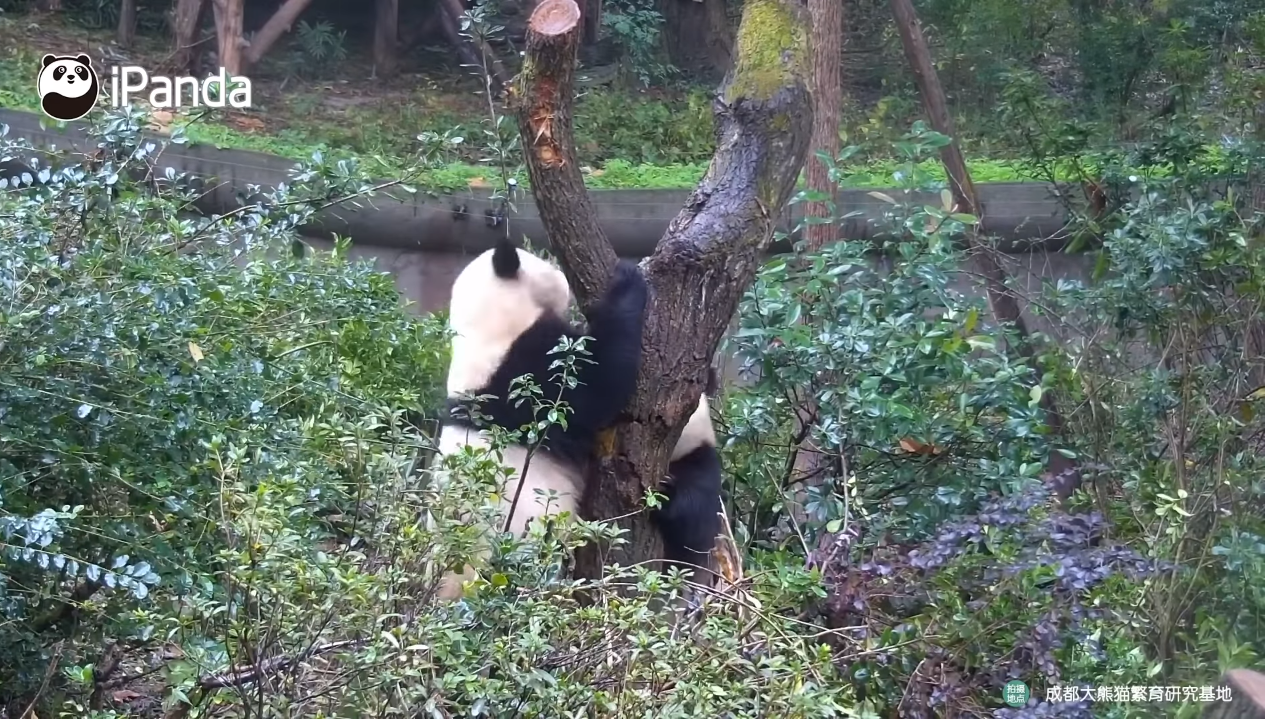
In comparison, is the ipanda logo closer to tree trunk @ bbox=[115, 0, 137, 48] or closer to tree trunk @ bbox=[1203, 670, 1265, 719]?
tree trunk @ bbox=[115, 0, 137, 48]

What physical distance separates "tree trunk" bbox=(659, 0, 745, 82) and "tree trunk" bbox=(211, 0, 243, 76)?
3711 mm

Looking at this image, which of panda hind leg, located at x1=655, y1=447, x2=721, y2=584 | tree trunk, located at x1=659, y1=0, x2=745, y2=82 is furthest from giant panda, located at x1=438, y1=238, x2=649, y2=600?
tree trunk, located at x1=659, y1=0, x2=745, y2=82

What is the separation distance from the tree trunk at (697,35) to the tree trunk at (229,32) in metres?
3.71

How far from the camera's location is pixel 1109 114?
26.8 ft

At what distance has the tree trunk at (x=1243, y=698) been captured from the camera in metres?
1.82

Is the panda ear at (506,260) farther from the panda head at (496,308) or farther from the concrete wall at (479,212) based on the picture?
the concrete wall at (479,212)

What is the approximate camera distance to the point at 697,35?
408 inches

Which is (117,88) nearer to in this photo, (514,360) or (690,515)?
(514,360)

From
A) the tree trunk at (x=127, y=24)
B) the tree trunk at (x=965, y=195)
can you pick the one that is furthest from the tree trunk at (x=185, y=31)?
the tree trunk at (x=965, y=195)

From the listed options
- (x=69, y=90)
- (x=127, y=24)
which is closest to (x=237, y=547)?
(x=69, y=90)

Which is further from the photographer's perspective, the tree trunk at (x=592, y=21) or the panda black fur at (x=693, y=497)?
the tree trunk at (x=592, y=21)

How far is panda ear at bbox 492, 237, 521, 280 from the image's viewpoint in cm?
380

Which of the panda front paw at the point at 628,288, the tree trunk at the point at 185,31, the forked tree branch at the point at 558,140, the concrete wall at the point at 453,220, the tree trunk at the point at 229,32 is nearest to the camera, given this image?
the forked tree branch at the point at 558,140

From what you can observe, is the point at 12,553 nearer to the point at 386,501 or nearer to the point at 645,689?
the point at 386,501
